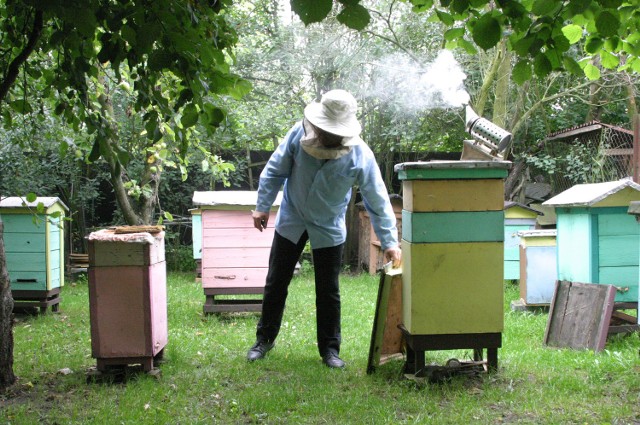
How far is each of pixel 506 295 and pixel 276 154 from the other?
12.4ft

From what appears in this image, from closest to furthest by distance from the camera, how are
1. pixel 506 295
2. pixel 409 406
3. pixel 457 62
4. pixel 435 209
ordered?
pixel 409 406, pixel 435 209, pixel 506 295, pixel 457 62

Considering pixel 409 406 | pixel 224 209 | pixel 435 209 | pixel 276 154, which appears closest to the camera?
pixel 409 406

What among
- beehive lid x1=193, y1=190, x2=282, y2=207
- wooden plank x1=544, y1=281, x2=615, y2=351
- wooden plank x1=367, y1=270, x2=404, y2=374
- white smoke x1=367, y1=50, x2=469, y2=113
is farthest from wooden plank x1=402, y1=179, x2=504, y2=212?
white smoke x1=367, y1=50, x2=469, y2=113

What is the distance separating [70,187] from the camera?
935 centimetres

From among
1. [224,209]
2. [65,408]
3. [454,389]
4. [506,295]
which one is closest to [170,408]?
[65,408]

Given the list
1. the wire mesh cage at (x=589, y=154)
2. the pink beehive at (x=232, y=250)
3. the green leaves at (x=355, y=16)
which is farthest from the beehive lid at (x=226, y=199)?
the wire mesh cage at (x=589, y=154)

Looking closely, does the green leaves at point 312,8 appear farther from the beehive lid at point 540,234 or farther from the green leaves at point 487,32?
the beehive lid at point 540,234

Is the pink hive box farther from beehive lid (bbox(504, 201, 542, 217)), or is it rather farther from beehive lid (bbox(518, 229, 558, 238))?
beehive lid (bbox(504, 201, 542, 217))

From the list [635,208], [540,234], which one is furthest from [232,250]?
[635,208]

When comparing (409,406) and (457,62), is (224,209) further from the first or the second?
(457,62)

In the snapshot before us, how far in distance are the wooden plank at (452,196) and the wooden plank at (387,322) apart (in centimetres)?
44

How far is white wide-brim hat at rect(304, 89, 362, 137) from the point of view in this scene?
10.8ft

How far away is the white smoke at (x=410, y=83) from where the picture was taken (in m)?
8.80

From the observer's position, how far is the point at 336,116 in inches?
131
